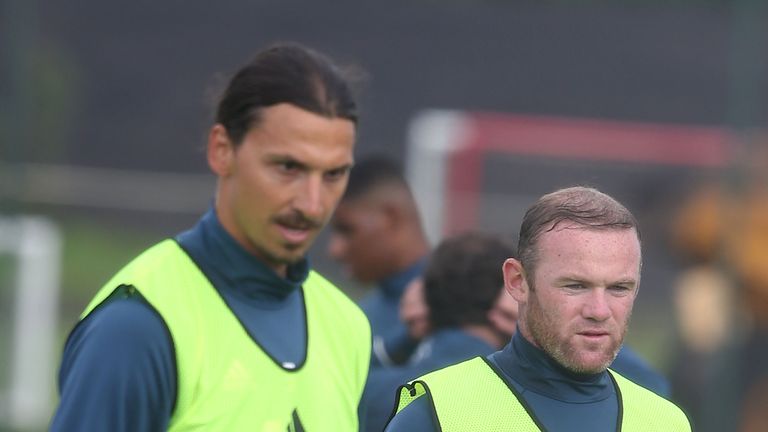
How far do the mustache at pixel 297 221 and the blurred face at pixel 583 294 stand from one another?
558 mm

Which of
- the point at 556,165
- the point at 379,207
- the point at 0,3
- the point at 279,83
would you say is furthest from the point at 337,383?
the point at 556,165

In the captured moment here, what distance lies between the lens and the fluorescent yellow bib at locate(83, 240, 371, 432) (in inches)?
101

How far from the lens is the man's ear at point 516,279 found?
94.4 inches

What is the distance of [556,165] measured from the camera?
11.3 m

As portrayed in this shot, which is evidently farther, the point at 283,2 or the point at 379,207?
the point at 283,2

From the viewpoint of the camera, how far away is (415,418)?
2361mm

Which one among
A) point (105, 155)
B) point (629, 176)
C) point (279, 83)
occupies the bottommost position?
point (105, 155)

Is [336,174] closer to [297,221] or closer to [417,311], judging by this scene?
[297,221]

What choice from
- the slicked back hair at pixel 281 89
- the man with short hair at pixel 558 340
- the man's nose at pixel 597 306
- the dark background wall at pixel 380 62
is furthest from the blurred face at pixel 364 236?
the dark background wall at pixel 380 62

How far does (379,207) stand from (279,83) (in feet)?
7.19

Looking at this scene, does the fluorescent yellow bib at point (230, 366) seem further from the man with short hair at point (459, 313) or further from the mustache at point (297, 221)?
the man with short hair at point (459, 313)

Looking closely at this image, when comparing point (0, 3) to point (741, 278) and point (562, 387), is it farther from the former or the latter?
point (562, 387)

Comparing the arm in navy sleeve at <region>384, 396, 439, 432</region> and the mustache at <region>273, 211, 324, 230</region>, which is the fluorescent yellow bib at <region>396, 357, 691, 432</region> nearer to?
the arm in navy sleeve at <region>384, 396, 439, 432</region>

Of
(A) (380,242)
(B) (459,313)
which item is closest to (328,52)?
(A) (380,242)
